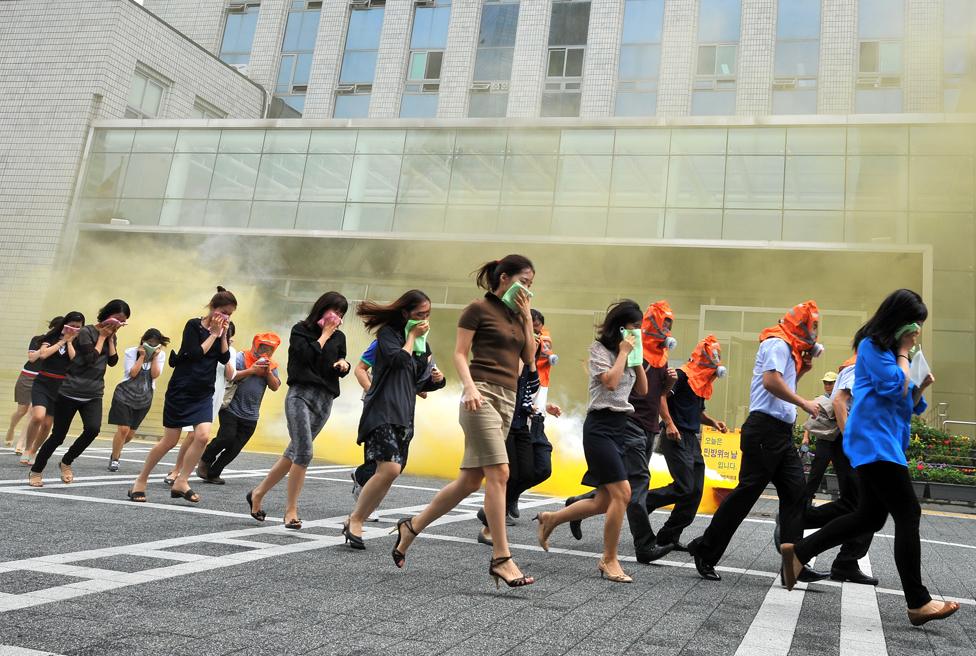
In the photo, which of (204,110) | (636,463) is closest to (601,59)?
(204,110)

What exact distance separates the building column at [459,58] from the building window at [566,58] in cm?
276

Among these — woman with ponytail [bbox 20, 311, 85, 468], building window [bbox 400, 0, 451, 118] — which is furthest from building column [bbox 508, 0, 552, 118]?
woman with ponytail [bbox 20, 311, 85, 468]

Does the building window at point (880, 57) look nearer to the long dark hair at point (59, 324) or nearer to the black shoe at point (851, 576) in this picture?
the black shoe at point (851, 576)

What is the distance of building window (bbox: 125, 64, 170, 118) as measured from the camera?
26.8 metres

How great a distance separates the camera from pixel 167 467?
10.2m

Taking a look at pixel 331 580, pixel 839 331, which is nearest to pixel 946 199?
pixel 839 331

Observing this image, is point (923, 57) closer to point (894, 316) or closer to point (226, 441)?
point (226, 441)

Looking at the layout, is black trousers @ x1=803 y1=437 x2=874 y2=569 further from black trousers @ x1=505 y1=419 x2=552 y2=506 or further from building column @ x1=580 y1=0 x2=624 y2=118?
building column @ x1=580 y1=0 x2=624 y2=118

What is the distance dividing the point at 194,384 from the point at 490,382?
3.67 meters

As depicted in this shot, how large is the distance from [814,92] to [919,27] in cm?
331

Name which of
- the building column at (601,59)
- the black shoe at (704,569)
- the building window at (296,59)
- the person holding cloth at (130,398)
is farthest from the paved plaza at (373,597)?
the building window at (296,59)

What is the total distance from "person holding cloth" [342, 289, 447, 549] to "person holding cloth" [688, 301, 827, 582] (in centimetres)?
193

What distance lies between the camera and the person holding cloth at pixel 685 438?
5980 mm

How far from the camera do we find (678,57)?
26281 mm
